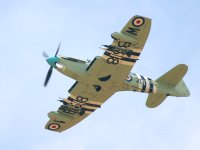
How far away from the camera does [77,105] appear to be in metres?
45.2

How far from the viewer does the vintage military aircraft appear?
3938cm

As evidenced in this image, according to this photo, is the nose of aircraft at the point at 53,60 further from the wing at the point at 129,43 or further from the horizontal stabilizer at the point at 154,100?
the horizontal stabilizer at the point at 154,100

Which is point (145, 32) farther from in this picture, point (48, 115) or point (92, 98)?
point (48, 115)

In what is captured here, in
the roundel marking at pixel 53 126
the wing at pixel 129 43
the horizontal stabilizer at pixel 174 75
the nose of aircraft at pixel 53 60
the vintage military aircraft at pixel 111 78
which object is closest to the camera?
the wing at pixel 129 43

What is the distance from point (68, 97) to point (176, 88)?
7.32 metres

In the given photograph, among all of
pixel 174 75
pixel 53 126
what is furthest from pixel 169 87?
pixel 53 126

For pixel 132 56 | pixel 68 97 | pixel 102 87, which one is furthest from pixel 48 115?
pixel 132 56

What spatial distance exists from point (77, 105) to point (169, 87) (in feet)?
21.1

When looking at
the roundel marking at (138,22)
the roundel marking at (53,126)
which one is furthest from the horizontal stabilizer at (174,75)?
the roundel marking at (53,126)

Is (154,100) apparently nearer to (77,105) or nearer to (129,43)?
(77,105)

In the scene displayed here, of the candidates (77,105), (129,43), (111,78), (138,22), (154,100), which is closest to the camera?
(138,22)

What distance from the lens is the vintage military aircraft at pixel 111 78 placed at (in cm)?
3938

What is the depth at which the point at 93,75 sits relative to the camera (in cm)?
4078

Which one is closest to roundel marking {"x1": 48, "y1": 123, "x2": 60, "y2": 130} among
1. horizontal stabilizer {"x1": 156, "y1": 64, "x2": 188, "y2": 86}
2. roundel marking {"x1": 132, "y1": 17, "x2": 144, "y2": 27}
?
A: horizontal stabilizer {"x1": 156, "y1": 64, "x2": 188, "y2": 86}
